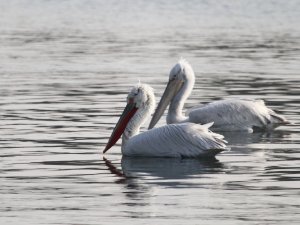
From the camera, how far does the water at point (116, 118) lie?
29.2ft

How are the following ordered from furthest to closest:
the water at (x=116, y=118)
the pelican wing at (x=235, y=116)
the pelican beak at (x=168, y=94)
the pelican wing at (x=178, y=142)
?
the pelican beak at (x=168, y=94) < the pelican wing at (x=235, y=116) < the pelican wing at (x=178, y=142) < the water at (x=116, y=118)

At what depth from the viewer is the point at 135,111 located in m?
12.3

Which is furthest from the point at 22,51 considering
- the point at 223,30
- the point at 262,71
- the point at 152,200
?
the point at 152,200

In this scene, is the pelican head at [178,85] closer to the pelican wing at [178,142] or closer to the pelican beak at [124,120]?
the pelican beak at [124,120]

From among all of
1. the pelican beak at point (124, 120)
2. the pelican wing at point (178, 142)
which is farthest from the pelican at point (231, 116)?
the pelican wing at point (178, 142)

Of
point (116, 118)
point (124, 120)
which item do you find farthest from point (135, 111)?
point (116, 118)

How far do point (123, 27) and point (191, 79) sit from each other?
1926 centimetres

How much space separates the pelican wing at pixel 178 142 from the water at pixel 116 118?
13cm

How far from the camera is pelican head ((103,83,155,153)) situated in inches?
481

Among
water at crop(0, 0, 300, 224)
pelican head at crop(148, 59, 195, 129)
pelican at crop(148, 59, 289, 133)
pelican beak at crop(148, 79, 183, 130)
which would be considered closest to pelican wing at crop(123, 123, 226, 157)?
water at crop(0, 0, 300, 224)

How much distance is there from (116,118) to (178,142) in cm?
313

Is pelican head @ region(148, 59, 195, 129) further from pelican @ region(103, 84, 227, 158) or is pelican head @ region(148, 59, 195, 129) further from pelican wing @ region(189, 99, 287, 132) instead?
pelican @ region(103, 84, 227, 158)

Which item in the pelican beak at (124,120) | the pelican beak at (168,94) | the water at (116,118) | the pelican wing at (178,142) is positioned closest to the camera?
the water at (116,118)

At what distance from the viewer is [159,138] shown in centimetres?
1151
